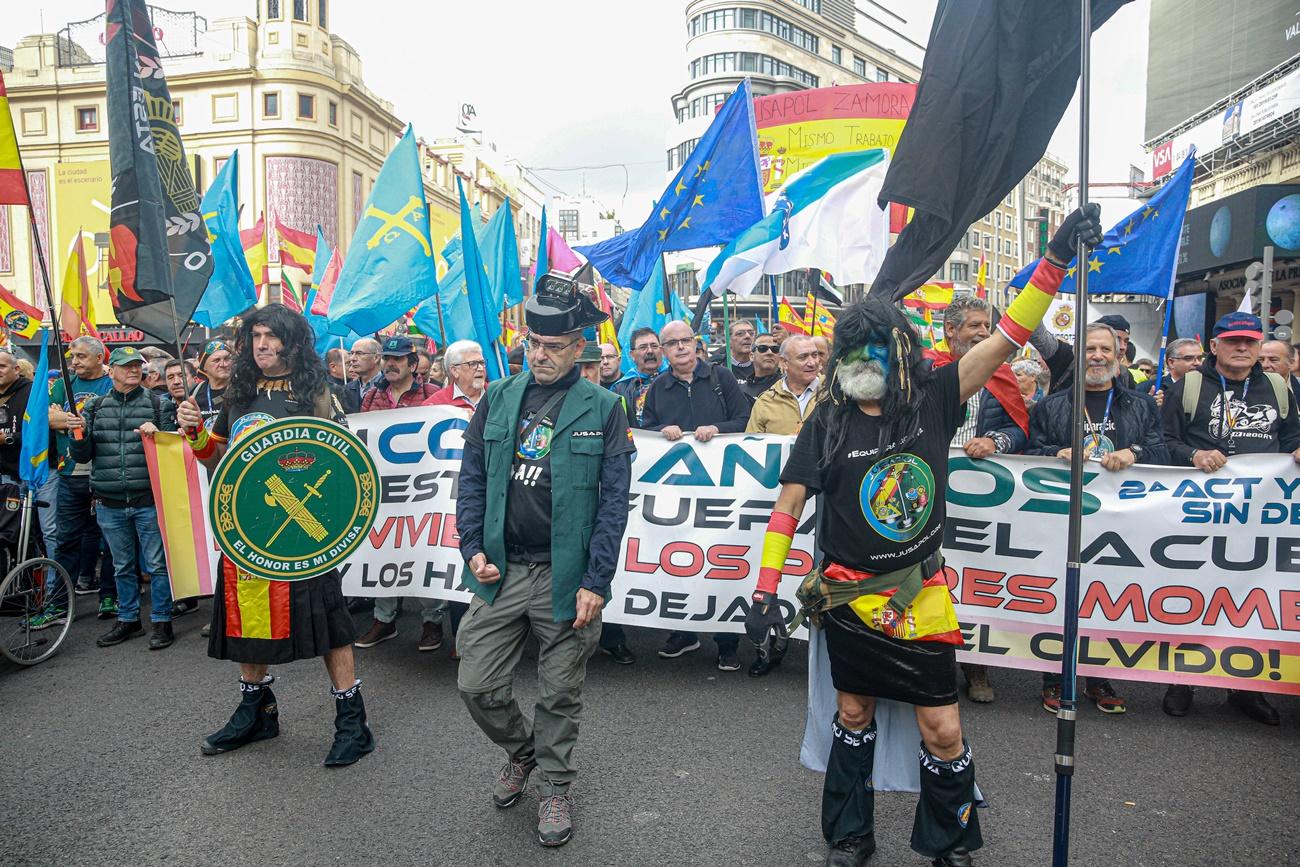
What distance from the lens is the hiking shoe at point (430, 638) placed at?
572 cm

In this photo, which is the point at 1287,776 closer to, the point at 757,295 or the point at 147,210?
the point at 147,210

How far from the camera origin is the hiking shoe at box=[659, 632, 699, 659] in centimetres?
554

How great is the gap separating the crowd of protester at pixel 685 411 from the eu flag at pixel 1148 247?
24.9 inches

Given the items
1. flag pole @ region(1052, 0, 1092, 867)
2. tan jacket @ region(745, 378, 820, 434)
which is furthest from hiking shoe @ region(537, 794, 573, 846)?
tan jacket @ region(745, 378, 820, 434)

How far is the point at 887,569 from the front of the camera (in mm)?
3016

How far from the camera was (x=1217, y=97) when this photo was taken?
2700 cm

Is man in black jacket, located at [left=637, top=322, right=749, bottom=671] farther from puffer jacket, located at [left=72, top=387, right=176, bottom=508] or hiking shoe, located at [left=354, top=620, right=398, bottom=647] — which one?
puffer jacket, located at [left=72, top=387, right=176, bottom=508]

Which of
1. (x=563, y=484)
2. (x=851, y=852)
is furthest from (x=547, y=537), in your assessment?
(x=851, y=852)

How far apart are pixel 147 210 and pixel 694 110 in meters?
65.0

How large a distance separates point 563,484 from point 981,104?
1.97 meters

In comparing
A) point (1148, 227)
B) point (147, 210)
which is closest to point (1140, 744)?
point (1148, 227)

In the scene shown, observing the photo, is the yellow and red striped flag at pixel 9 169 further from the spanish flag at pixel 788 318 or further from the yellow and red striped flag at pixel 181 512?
the spanish flag at pixel 788 318

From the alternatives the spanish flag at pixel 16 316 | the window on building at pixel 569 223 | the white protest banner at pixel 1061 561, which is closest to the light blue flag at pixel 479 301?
the white protest banner at pixel 1061 561

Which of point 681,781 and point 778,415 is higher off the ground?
point 778,415
